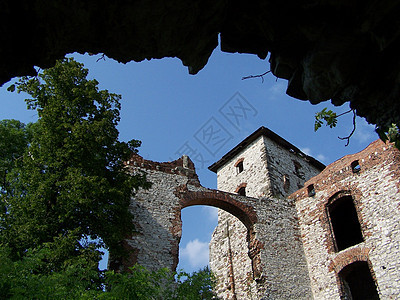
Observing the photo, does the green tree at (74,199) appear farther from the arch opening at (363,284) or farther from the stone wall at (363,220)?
the arch opening at (363,284)

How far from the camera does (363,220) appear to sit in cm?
1265

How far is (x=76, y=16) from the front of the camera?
9.58 ft

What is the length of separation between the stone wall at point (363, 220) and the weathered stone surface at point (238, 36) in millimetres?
9937

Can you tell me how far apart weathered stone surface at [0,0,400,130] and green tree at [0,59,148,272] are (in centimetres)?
680

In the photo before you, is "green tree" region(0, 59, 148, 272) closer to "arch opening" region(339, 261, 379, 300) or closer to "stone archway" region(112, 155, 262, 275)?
"stone archway" region(112, 155, 262, 275)

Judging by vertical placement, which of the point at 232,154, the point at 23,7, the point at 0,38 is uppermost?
the point at 232,154

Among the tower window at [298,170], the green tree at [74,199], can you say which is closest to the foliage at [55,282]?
the green tree at [74,199]

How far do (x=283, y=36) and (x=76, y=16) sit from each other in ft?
5.97

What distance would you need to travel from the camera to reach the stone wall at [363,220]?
11.5 metres

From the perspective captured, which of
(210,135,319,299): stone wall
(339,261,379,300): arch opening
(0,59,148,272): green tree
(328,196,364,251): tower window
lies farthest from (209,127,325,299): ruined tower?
(0,59,148,272): green tree

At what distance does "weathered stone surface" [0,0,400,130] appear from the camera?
2852 millimetres

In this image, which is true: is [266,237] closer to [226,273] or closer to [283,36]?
[226,273]

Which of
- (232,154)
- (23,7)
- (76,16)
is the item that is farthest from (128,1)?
(232,154)

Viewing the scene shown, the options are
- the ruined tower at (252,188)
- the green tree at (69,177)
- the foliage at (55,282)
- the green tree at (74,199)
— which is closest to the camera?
the foliage at (55,282)
